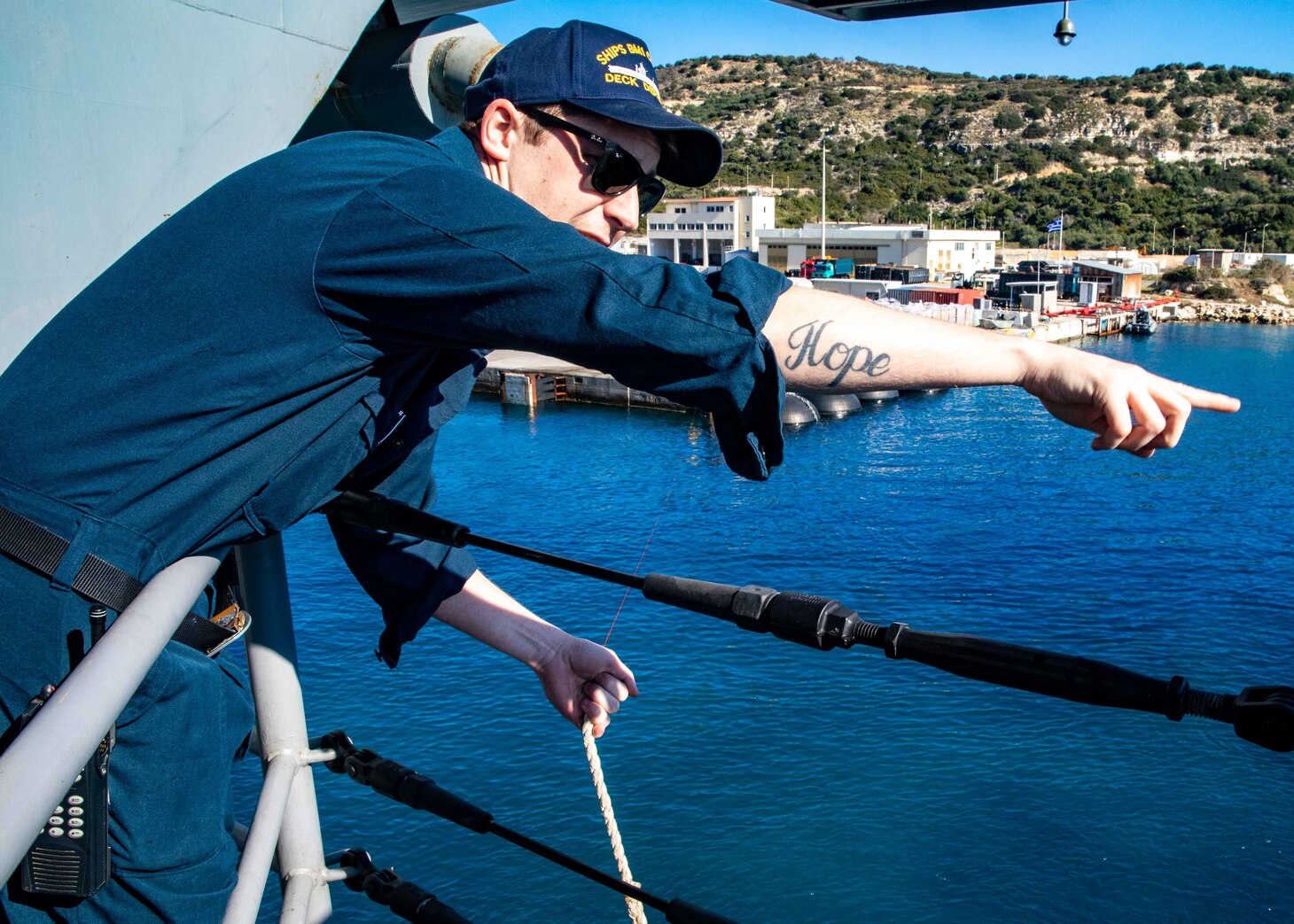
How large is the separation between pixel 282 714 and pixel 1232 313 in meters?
69.0

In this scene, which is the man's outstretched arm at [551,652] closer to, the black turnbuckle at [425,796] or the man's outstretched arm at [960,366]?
the black turnbuckle at [425,796]

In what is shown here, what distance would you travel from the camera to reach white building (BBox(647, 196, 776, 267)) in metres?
60.5

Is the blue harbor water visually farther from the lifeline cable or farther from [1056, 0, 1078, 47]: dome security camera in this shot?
the lifeline cable

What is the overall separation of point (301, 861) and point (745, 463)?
985 mm

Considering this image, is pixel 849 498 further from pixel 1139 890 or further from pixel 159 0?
pixel 159 0

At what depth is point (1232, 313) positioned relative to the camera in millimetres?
60938

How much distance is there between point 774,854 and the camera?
15258 millimetres

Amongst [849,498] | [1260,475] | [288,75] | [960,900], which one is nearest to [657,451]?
[849,498]

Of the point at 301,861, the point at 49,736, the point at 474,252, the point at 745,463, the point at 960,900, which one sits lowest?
the point at 960,900

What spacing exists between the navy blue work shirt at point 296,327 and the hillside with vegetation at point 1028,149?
80.1 meters

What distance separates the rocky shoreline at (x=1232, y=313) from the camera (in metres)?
60.0

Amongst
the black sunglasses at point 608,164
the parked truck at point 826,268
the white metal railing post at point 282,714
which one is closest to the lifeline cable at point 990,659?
the black sunglasses at point 608,164

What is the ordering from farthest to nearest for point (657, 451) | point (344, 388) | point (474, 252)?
point (657, 451) → point (344, 388) → point (474, 252)

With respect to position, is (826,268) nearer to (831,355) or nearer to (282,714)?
(282,714)
